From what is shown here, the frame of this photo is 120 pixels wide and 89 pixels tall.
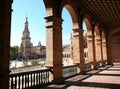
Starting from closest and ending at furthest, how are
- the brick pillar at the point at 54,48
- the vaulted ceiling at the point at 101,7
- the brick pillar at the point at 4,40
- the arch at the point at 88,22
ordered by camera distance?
the brick pillar at the point at 4,40 < the brick pillar at the point at 54,48 < the vaulted ceiling at the point at 101,7 < the arch at the point at 88,22

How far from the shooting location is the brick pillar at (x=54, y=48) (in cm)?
852

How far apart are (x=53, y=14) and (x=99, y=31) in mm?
12406

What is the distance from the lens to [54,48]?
8648 mm

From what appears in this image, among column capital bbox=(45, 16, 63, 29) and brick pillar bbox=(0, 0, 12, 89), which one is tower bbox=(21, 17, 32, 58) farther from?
brick pillar bbox=(0, 0, 12, 89)

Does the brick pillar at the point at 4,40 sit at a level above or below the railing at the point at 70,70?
above

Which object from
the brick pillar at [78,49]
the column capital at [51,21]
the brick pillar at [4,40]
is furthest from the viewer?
the brick pillar at [78,49]

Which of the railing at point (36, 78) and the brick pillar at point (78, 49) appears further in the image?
the brick pillar at point (78, 49)

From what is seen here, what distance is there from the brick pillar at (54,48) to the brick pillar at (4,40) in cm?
335

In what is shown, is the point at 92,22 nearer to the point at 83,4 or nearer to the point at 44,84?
the point at 83,4

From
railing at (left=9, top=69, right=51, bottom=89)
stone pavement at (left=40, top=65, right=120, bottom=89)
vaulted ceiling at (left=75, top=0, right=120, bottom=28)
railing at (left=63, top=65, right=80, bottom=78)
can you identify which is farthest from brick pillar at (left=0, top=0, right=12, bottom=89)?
vaulted ceiling at (left=75, top=0, right=120, bottom=28)

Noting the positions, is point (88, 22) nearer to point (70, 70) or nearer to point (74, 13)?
point (74, 13)

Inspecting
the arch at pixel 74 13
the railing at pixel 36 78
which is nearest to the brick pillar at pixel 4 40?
the railing at pixel 36 78

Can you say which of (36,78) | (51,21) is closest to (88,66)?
(51,21)

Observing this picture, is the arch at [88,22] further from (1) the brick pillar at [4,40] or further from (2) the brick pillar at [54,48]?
(1) the brick pillar at [4,40]
